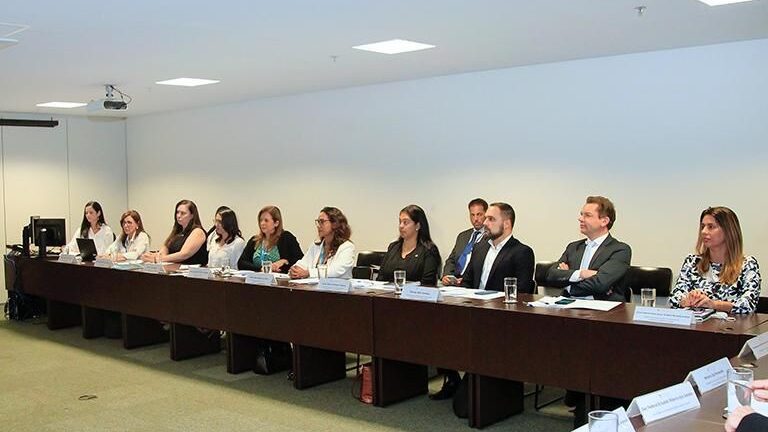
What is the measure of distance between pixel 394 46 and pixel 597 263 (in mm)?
2156

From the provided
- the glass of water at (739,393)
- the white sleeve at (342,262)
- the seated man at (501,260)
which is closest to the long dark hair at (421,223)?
the white sleeve at (342,262)

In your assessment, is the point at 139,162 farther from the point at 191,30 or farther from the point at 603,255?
the point at 603,255

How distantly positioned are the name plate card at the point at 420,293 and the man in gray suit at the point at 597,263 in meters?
0.71

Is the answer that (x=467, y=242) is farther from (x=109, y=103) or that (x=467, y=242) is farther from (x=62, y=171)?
(x=62, y=171)

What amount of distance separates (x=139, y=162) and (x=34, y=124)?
1438 millimetres

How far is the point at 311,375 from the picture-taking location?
5.40 metres

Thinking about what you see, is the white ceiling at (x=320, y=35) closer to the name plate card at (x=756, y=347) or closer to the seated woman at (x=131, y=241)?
the seated woman at (x=131, y=241)

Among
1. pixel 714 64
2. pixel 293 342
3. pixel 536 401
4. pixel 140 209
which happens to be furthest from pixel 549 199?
pixel 140 209

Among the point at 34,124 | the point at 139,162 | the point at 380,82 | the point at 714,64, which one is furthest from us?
the point at 139,162

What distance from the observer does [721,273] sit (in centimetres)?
410

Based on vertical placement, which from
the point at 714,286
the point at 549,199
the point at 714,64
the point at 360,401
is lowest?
the point at 360,401

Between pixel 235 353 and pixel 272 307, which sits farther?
pixel 235 353

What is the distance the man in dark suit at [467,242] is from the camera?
6.23 m

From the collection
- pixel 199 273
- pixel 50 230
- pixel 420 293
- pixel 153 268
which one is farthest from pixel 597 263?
pixel 50 230
